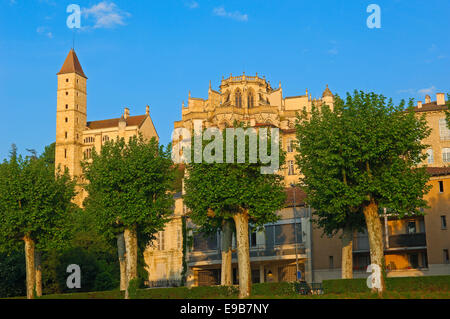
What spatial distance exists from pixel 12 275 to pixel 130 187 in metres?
20.1

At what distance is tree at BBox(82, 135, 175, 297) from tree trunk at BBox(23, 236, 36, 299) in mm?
6093

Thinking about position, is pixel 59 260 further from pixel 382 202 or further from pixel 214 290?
pixel 382 202

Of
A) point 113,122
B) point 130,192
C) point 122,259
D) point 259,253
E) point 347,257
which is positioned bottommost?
point 347,257

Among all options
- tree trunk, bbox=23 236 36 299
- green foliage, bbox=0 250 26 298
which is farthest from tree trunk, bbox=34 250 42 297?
green foliage, bbox=0 250 26 298

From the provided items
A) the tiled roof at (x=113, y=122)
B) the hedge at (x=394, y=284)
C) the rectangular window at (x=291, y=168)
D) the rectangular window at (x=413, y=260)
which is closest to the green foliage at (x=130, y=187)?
the hedge at (x=394, y=284)

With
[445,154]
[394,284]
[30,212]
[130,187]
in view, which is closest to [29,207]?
[30,212]

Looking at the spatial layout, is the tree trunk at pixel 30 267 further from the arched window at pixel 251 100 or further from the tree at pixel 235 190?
the arched window at pixel 251 100

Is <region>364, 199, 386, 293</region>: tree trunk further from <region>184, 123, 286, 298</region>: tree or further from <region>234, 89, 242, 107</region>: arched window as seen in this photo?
<region>234, 89, 242, 107</region>: arched window

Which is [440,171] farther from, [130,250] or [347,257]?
[130,250]

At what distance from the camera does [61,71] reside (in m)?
140

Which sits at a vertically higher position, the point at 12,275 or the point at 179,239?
the point at 179,239

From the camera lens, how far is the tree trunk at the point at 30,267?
44094 mm

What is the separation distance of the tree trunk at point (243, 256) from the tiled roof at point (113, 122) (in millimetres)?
96144

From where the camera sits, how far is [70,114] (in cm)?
13725
